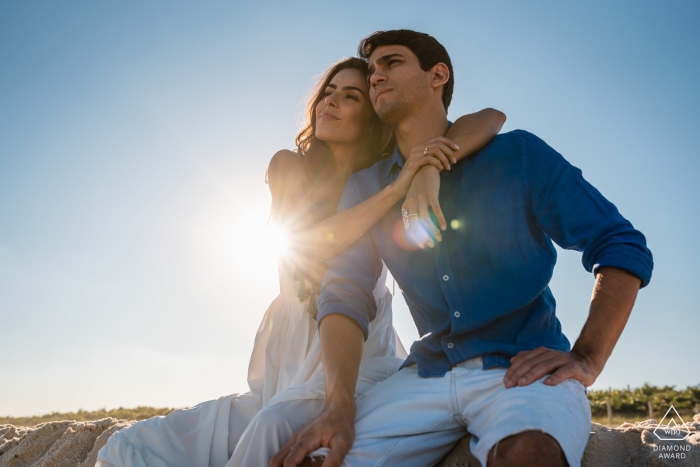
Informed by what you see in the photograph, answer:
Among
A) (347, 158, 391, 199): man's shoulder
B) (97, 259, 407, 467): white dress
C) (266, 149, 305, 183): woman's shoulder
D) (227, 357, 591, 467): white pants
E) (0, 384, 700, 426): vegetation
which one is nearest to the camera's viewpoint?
(227, 357, 591, 467): white pants

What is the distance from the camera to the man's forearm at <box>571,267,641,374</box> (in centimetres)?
203

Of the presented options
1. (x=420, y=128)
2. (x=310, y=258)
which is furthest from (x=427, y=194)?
(x=310, y=258)

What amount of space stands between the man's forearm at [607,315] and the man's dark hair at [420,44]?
1753 mm

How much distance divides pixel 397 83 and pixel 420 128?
304 millimetres

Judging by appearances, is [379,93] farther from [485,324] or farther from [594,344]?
[594,344]

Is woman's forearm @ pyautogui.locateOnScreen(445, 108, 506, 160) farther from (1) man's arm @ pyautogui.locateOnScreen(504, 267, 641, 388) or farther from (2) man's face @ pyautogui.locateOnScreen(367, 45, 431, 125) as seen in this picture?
(1) man's arm @ pyautogui.locateOnScreen(504, 267, 641, 388)

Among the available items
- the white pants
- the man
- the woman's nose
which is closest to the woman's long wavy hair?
the woman's nose

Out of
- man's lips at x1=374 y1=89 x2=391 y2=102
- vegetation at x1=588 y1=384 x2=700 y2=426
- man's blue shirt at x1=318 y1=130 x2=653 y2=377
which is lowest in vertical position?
vegetation at x1=588 y1=384 x2=700 y2=426

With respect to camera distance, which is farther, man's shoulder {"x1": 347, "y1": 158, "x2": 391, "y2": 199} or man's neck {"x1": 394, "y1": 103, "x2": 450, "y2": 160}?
man's shoulder {"x1": 347, "y1": 158, "x2": 391, "y2": 199}

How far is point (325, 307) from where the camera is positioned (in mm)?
2555

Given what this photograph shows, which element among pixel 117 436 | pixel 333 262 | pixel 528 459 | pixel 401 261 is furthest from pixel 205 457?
pixel 528 459

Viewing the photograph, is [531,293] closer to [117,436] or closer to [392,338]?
[392,338]

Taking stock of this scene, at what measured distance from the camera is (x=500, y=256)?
2.35 metres

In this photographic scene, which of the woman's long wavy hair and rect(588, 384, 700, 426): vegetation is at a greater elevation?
the woman's long wavy hair
